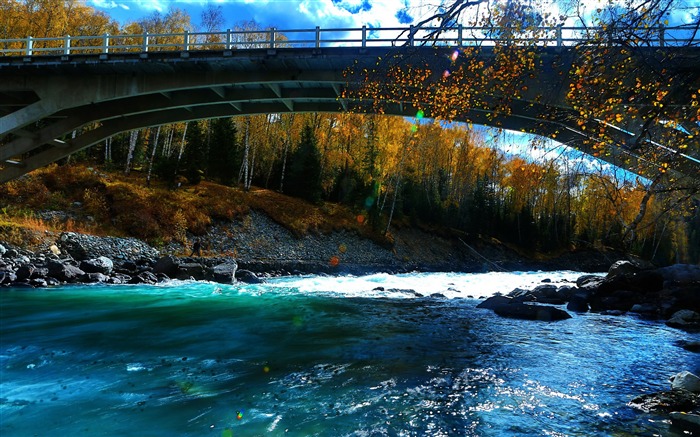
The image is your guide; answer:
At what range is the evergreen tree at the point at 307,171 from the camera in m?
33.0

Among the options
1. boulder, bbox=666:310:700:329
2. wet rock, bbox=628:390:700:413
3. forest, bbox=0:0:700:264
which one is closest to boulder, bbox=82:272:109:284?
forest, bbox=0:0:700:264

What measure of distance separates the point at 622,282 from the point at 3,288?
21.3 metres

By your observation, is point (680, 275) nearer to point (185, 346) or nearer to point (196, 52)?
point (185, 346)

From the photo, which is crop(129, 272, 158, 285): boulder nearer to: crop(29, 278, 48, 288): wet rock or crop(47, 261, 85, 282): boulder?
crop(47, 261, 85, 282): boulder

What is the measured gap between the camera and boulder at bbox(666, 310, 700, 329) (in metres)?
9.27

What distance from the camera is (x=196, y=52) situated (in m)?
14.7

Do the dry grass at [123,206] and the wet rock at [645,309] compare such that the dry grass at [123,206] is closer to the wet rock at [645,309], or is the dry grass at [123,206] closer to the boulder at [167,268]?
the boulder at [167,268]

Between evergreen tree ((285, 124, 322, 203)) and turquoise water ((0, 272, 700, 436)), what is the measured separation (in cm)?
2343

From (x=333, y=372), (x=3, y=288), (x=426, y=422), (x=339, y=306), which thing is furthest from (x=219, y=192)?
A: (x=426, y=422)

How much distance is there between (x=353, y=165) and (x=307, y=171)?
6.35 metres

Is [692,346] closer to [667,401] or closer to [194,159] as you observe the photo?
[667,401]

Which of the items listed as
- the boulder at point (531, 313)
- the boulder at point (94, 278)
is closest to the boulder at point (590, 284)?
A: the boulder at point (531, 313)

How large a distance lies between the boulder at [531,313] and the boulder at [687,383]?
5077 millimetres

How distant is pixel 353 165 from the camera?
38031 mm
